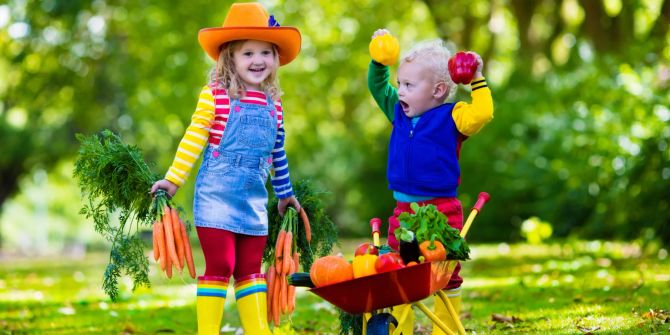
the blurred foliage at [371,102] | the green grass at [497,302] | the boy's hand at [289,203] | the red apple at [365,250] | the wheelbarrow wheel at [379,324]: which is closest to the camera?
the wheelbarrow wheel at [379,324]

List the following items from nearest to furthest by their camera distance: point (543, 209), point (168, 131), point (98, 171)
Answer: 1. point (98, 171)
2. point (543, 209)
3. point (168, 131)

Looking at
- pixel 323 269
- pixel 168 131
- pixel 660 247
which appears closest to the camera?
pixel 323 269

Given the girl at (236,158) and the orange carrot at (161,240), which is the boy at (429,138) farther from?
the orange carrot at (161,240)

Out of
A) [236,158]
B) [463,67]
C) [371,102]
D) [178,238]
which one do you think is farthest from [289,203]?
[371,102]

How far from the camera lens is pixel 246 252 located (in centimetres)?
455

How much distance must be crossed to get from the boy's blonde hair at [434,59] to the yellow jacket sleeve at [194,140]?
3.33 ft

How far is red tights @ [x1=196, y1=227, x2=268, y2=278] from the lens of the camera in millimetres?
4422

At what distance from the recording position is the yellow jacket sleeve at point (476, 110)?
174 inches

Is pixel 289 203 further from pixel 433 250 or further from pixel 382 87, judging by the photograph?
pixel 433 250

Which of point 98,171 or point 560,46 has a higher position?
point 560,46

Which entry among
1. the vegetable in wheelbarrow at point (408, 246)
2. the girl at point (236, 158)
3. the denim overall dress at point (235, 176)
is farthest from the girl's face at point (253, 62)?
the vegetable in wheelbarrow at point (408, 246)

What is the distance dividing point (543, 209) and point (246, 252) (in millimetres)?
8191

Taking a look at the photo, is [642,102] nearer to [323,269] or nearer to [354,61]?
[323,269]

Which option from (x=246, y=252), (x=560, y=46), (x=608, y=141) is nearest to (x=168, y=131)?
(x=560, y=46)
